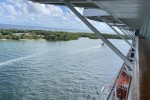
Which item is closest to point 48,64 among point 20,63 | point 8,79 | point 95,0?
point 20,63

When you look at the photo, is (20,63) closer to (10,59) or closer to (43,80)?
(10,59)

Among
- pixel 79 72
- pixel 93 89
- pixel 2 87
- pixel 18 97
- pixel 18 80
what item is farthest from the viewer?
pixel 79 72

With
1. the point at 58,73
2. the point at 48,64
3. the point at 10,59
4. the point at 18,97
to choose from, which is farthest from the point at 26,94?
→ the point at 10,59

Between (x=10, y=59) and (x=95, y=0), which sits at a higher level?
(x=95, y=0)

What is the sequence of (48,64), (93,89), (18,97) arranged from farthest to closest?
(48,64), (93,89), (18,97)

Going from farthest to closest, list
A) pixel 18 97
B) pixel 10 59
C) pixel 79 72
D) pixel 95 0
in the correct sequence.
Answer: pixel 10 59
pixel 79 72
pixel 18 97
pixel 95 0

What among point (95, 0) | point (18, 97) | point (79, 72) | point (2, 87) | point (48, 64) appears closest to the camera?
point (95, 0)

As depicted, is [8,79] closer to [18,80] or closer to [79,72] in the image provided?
[18,80]

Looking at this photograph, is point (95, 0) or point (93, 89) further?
point (93, 89)

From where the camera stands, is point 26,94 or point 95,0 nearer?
point 95,0
